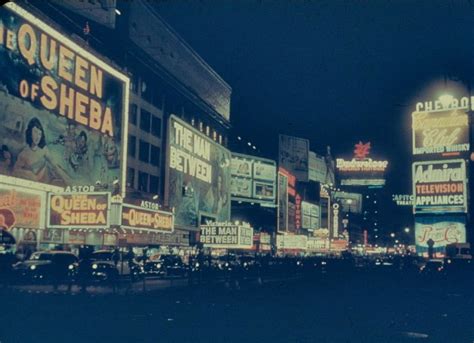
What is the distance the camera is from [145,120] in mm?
73312

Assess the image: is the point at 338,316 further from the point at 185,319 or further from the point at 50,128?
the point at 50,128

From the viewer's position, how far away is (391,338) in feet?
47.6

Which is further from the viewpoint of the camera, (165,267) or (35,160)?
(165,267)

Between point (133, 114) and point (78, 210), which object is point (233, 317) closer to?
point (78, 210)

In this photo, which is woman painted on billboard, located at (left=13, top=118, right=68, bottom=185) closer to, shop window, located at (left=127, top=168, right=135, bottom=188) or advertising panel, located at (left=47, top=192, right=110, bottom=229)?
advertising panel, located at (left=47, top=192, right=110, bottom=229)

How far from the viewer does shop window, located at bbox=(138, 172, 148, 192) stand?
71188 mm

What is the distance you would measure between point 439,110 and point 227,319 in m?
75.5

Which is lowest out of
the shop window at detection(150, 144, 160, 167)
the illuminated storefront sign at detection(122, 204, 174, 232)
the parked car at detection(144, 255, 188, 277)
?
the parked car at detection(144, 255, 188, 277)

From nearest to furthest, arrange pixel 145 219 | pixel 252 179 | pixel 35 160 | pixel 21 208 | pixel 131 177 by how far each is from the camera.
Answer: pixel 21 208, pixel 35 160, pixel 145 219, pixel 131 177, pixel 252 179

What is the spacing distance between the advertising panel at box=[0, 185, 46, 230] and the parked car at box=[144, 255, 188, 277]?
8.40 meters

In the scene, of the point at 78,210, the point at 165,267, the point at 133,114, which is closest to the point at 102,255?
the point at 78,210

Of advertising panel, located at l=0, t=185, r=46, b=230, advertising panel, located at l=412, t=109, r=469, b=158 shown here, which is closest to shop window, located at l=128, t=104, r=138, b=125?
advertising panel, located at l=0, t=185, r=46, b=230

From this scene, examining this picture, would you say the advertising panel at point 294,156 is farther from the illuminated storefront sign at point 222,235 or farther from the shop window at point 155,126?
the illuminated storefront sign at point 222,235

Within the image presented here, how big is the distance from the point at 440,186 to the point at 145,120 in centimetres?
4037
